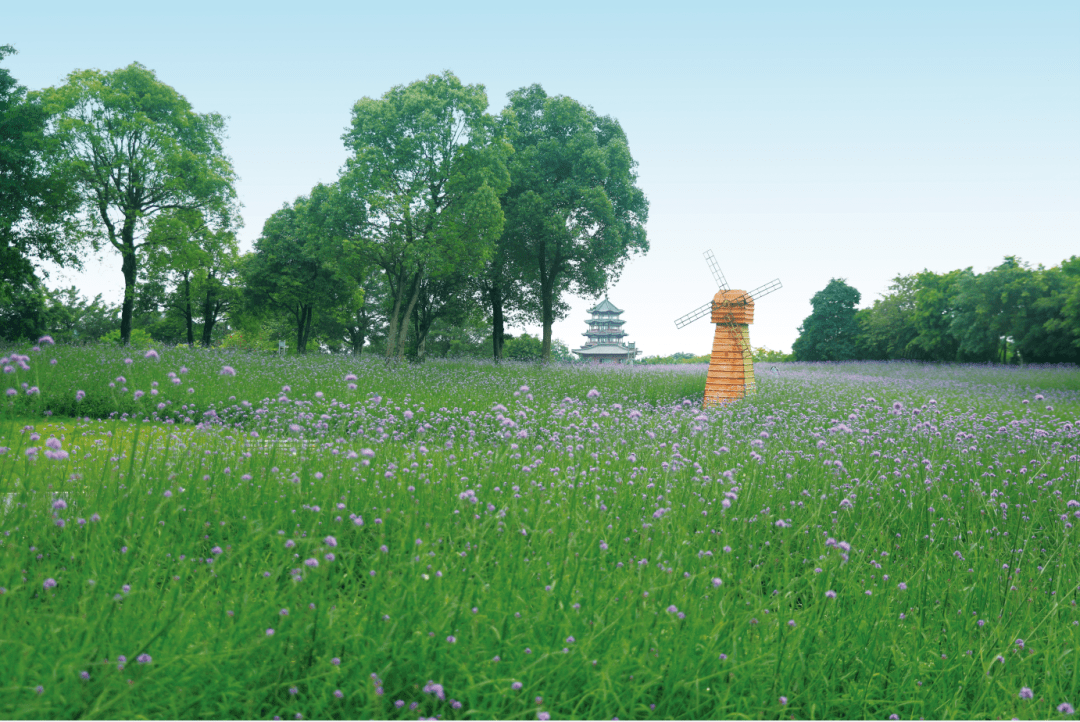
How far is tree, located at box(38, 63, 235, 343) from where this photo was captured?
26391 millimetres

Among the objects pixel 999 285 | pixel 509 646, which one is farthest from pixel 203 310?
pixel 999 285

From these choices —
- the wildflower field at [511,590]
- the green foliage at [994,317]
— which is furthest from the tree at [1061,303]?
the wildflower field at [511,590]

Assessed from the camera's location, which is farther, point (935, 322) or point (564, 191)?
point (935, 322)

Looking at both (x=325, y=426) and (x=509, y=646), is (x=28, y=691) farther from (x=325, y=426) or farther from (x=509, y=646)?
(x=325, y=426)

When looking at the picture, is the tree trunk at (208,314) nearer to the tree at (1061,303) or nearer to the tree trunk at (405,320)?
the tree trunk at (405,320)

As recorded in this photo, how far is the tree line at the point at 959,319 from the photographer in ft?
122

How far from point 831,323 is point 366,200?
6146 cm

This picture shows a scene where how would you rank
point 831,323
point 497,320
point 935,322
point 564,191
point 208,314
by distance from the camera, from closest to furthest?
point 564,191 → point 497,320 → point 208,314 → point 935,322 → point 831,323

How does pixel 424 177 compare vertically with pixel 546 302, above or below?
above

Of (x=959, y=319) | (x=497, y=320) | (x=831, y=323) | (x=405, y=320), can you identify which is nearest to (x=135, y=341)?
(x=405, y=320)

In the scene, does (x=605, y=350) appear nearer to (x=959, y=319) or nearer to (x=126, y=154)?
(x=959, y=319)

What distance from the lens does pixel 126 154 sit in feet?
90.9

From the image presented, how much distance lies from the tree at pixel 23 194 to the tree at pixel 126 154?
149cm

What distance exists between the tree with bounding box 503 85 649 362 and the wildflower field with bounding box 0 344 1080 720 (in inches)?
946
